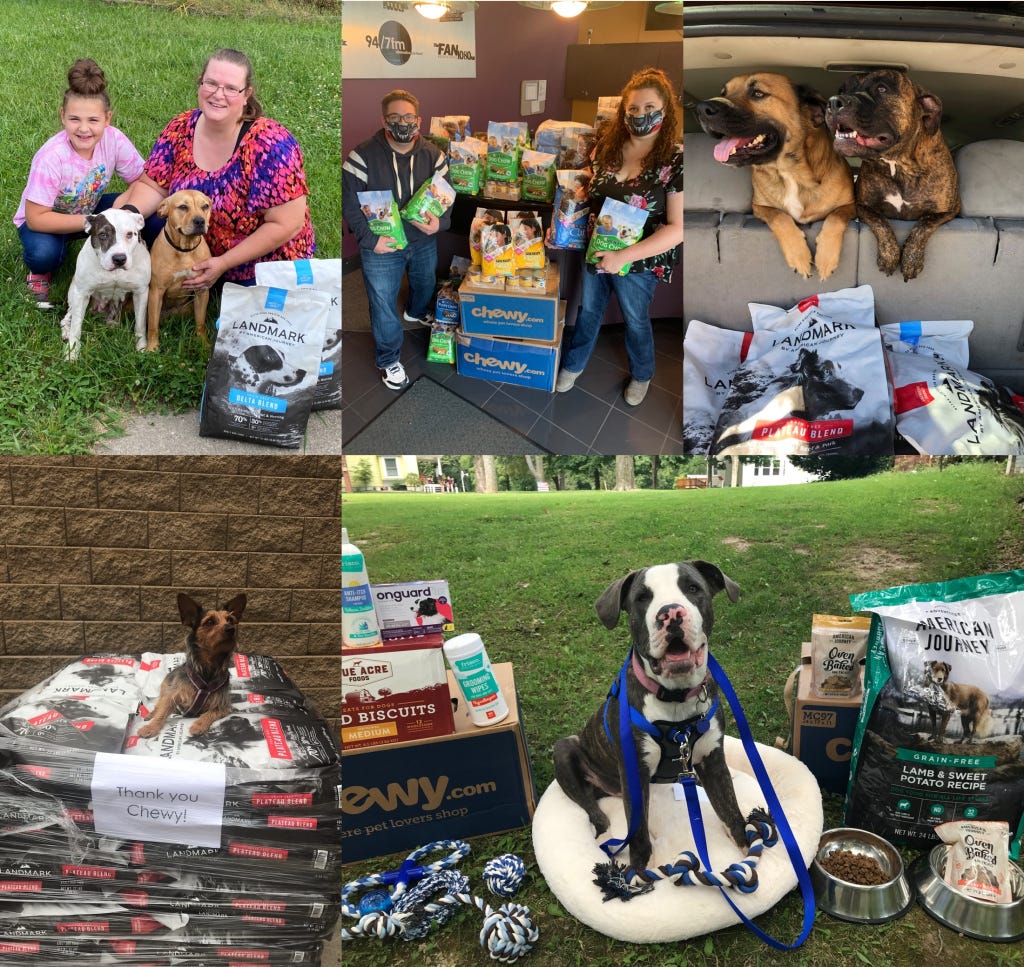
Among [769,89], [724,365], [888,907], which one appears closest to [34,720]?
[888,907]

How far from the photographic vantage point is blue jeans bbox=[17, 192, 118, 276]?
259 cm

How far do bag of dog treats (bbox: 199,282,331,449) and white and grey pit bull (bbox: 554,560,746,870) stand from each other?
131 cm

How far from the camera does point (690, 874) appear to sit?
6.54 feet

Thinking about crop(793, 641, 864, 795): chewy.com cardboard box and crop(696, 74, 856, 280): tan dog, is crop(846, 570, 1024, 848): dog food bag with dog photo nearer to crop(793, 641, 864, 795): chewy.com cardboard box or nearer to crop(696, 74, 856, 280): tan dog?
crop(793, 641, 864, 795): chewy.com cardboard box

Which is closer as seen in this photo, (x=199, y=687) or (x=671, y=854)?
(x=199, y=687)

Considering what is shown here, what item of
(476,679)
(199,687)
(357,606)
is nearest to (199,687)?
(199,687)

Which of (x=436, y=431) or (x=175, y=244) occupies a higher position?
(x=175, y=244)

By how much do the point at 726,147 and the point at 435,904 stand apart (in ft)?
8.76

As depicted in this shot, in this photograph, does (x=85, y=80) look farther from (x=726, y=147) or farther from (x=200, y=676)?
(x=726, y=147)

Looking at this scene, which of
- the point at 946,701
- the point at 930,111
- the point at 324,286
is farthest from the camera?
the point at 324,286

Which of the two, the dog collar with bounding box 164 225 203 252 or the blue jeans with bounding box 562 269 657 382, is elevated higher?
the dog collar with bounding box 164 225 203 252

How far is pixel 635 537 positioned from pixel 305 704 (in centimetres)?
178

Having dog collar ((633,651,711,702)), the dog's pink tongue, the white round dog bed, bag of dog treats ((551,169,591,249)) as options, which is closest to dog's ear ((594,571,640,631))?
dog collar ((633,651,711,702))

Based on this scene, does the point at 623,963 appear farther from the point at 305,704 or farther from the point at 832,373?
the point at 832,373
